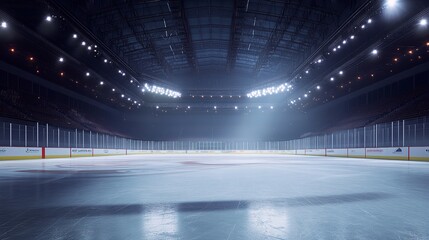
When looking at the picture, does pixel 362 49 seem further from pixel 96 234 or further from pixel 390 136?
pixel 96 234

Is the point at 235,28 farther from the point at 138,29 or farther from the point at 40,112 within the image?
the point at 40,112

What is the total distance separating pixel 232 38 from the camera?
28.4 meters

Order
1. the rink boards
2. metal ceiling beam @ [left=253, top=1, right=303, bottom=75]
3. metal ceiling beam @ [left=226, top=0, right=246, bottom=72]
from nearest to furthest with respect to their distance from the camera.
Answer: the rink boards < metal ceiling beam @ [left=226, top=0, right=246, bottom=72] < metal ceiling beam @ [left=253, top=1, right=303, bottom=75]

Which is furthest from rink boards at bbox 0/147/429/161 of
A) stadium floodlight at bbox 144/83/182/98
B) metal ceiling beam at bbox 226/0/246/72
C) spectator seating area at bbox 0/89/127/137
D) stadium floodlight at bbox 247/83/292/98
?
metal ceiling beam at bbox 226/0/246/72

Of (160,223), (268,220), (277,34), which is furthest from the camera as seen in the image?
(277,34)

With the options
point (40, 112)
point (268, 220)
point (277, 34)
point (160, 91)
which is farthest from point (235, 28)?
point (268, 220)

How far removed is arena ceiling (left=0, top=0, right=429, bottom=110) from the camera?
16.8m

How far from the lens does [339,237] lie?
2871mm

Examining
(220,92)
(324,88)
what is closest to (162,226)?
(324,88)

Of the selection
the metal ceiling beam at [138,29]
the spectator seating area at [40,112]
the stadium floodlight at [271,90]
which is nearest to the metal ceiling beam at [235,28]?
the stadium floodlight at [271,90]

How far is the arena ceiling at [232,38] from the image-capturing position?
55.1 feet

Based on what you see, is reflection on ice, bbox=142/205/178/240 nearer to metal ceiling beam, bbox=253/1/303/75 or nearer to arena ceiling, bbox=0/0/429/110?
arena ceiling, bbox=0/0/429/110

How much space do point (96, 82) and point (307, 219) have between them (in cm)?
2962

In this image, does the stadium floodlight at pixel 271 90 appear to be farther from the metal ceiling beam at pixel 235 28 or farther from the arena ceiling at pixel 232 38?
the metal ceiling beam at pixel 235 28
